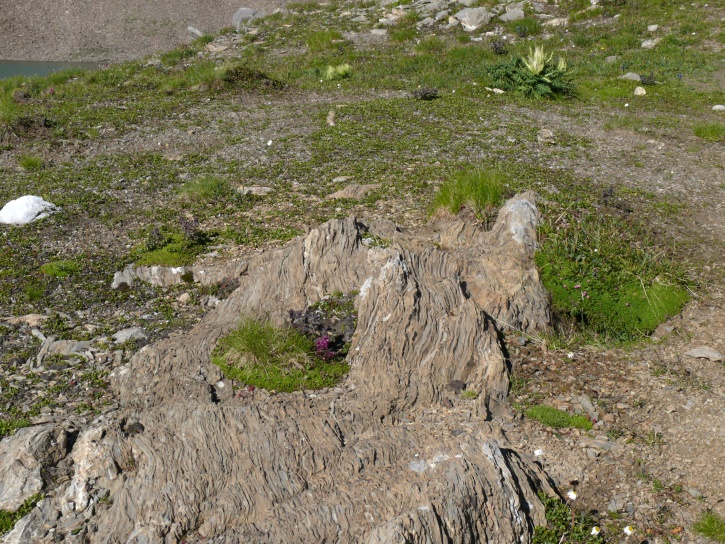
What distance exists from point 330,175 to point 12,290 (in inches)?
240

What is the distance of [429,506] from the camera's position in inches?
191

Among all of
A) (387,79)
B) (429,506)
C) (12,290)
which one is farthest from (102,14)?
(429,506)

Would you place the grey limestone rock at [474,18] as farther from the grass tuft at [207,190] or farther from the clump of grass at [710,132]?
the grass tuft at [207,190]

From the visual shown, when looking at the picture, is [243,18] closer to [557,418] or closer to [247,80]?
[247,80]

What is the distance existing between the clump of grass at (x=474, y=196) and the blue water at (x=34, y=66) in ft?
83.7

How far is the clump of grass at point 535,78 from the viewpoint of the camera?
1777 cm

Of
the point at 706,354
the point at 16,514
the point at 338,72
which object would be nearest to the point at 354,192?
the point at 706,354

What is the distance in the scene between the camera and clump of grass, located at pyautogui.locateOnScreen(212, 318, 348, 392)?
21.6 feet

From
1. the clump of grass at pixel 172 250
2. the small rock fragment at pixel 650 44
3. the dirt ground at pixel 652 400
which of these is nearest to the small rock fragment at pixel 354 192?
the dirt ground at pixel 652 400

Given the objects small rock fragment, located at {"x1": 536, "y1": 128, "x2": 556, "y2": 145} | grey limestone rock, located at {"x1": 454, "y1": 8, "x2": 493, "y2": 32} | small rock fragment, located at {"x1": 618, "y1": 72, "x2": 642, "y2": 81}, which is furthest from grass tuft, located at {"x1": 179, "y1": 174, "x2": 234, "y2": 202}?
grey limestone rock, located at {"x1": 454, "y1": 8, "x2": 493, "y2": 32}

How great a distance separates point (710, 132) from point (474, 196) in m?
8.17

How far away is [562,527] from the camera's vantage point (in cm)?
526

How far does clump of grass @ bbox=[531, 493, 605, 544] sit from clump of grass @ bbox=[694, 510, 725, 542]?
78cm

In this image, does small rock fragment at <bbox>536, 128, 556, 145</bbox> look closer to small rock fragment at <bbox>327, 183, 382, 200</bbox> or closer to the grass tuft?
small rock fragment at <bbox>327, 183, 382, 200</bbox>
